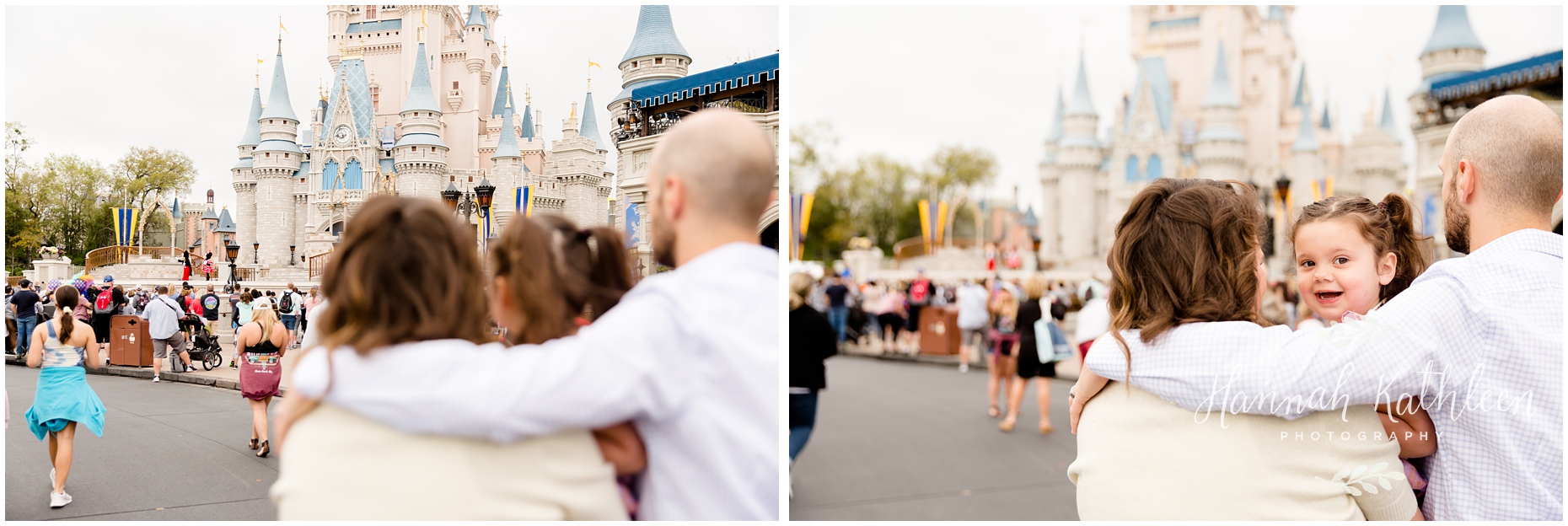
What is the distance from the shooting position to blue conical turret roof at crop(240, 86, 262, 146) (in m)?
3.54

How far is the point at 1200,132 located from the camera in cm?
4053

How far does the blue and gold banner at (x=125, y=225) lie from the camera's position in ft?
12.0

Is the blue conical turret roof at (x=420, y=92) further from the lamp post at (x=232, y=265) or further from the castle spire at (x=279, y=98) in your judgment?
the lamp post at (x=232, y=265)

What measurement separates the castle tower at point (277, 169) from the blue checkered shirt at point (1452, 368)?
3.28 meters

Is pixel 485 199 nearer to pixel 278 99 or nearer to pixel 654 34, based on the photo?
pixel 654 34

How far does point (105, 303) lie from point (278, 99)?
111 cm

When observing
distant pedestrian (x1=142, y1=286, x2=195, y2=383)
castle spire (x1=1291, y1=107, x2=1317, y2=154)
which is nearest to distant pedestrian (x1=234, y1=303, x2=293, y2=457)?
distant pedestrian (x1=142, y1=286, x2=195, y2=383)

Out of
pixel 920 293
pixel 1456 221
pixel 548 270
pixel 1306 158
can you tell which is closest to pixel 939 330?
pixel 920 293

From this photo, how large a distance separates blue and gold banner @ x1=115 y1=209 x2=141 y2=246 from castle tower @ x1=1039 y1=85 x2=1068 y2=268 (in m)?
41.0

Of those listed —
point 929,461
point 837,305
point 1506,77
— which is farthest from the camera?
point 1506,77

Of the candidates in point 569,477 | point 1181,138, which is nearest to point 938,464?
point 569,477

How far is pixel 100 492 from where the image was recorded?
3.34 metres

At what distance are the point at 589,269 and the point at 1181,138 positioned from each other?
45061 millimetres

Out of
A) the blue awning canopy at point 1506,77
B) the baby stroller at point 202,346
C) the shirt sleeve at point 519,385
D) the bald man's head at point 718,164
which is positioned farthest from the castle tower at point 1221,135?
the shirt sleeve at point 519,385
